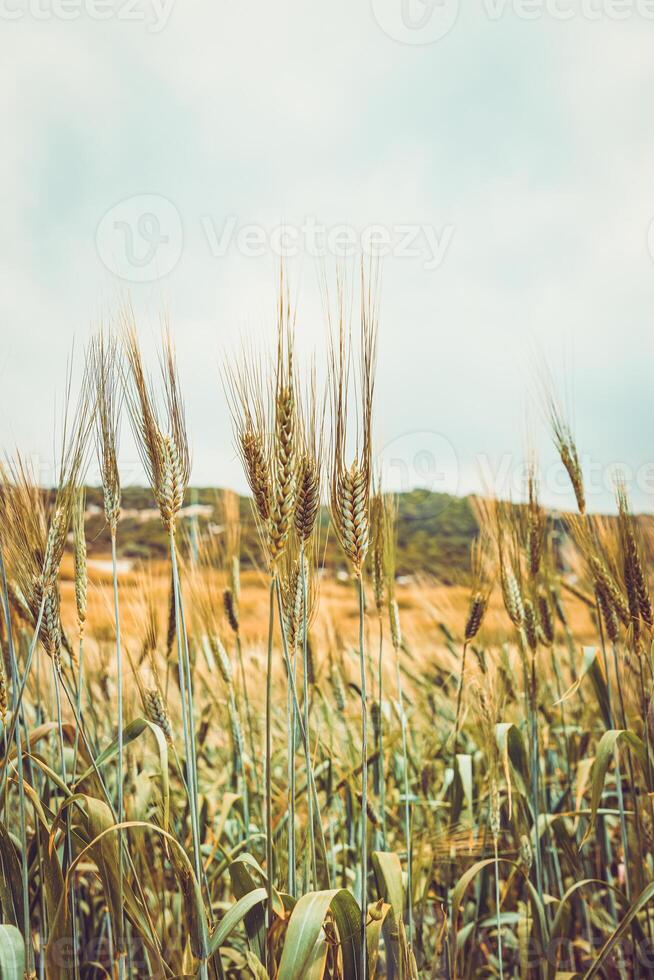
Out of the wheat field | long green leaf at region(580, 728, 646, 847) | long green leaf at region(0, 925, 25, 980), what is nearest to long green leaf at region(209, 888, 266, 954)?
the wheat field

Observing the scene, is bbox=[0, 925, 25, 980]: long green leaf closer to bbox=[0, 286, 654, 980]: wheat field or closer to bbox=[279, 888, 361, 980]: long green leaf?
bbox=[0, 286, 654, 980]: wheat field

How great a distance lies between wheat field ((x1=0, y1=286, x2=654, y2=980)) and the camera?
0.80 m

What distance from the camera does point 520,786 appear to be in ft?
3.93

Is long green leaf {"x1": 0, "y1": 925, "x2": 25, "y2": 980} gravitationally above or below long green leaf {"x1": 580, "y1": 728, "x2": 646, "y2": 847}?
below

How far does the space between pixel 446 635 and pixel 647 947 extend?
872 millimetres

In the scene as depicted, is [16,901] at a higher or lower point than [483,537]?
lower

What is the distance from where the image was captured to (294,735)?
31.9 inches

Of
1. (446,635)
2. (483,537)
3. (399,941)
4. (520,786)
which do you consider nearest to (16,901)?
(399,941)

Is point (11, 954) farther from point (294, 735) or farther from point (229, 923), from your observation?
point (294, 735)

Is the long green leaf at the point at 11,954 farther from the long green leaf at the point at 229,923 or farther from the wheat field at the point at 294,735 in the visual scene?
the long green leaf at the point at 229,923

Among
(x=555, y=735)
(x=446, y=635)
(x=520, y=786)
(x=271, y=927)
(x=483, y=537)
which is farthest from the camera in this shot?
(x=446, y=635)

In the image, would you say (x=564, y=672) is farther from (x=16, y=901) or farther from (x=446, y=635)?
(x=16, y=901)

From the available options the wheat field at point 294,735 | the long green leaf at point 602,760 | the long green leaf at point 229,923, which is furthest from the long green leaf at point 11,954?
the long green leaf at point 602,760

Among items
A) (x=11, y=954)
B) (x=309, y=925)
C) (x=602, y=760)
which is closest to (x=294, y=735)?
(x=309, y=925)
